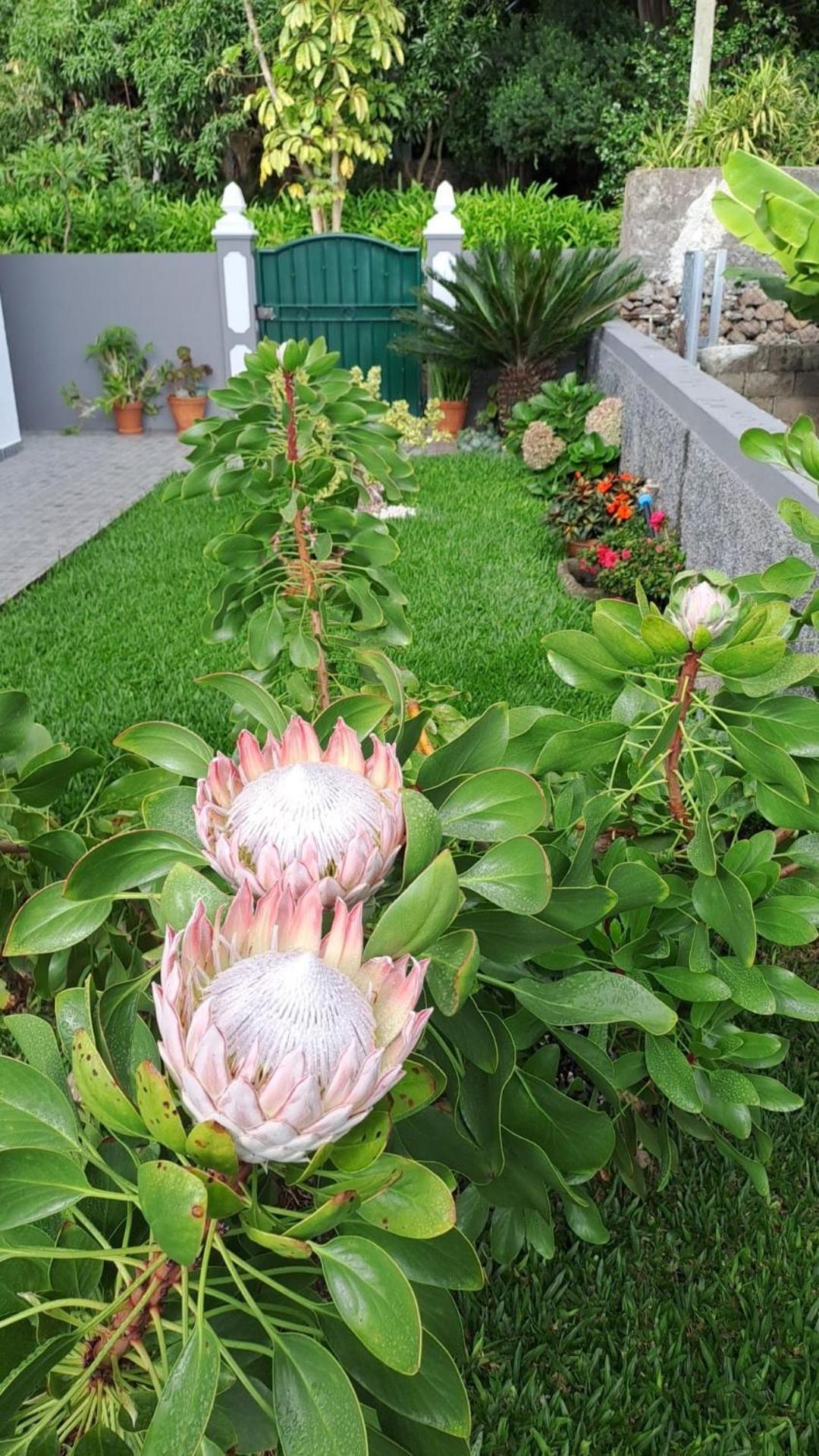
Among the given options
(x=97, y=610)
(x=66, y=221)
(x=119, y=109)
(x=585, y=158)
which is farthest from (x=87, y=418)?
(x=585, y=158)

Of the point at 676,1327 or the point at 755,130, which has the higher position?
the point at 755,130

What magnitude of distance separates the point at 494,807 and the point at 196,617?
15.1 feet

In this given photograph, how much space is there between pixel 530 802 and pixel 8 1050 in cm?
191

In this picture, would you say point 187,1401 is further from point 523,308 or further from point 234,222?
point 234,222

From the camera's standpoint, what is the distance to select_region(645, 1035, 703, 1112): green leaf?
1.35m

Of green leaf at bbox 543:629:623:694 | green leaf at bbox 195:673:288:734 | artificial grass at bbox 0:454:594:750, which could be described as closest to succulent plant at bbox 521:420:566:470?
artificial grass at bbox 0:454:594:750

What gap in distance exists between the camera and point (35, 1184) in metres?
0.76

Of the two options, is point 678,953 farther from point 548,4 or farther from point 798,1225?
point 548,4

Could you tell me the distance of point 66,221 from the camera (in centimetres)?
1100

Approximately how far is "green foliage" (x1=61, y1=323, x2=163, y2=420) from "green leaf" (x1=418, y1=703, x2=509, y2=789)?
33.8 feet

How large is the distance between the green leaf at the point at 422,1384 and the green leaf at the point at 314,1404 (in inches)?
3.5

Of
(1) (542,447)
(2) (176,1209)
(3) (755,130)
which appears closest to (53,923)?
(2) (176,1209)

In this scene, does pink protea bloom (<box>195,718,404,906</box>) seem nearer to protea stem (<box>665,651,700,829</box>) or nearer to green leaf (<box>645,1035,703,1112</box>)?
protea stem (<box>665,651,700,829</box>)

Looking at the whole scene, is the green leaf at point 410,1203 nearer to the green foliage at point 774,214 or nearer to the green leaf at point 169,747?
the green leaf at point 169,747
